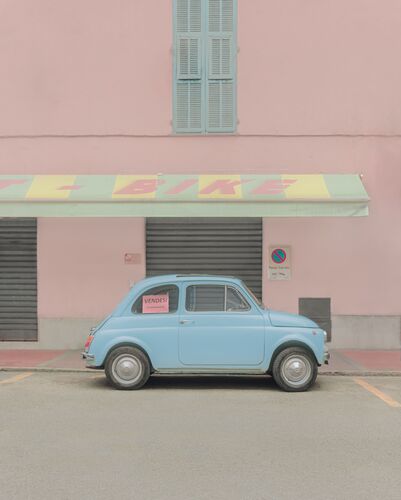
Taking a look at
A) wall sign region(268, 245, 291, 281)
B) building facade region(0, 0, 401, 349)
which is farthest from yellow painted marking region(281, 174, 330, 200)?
wall sign region(268, 245, 291, 281)

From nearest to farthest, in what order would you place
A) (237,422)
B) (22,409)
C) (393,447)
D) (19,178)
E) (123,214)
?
(393,447) < (237,422) < (22,409) < (123,214) < (19,178)

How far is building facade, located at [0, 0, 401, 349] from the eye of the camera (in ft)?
42.4

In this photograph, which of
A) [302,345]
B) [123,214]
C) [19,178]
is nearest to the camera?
[302,345]

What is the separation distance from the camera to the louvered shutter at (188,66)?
43.1 ft

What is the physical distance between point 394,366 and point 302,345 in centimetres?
→ 316

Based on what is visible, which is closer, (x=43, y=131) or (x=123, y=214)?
(x=123, y=214)

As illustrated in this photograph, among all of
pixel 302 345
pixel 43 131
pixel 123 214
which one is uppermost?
pixel 43 131

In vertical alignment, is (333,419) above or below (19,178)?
below

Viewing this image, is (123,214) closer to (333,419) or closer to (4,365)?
(4,365)

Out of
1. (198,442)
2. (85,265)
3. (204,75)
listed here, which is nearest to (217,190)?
(204,75)

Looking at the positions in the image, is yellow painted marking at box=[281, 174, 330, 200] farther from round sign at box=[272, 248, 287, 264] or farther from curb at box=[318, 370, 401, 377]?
curb at box=[318, 370, 401, 377]

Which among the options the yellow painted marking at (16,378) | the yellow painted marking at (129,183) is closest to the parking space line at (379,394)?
the yellow painted marking at (129,183)

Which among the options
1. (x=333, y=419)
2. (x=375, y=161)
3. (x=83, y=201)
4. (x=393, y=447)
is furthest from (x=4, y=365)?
(x=375, y=161)

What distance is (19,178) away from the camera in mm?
12859
